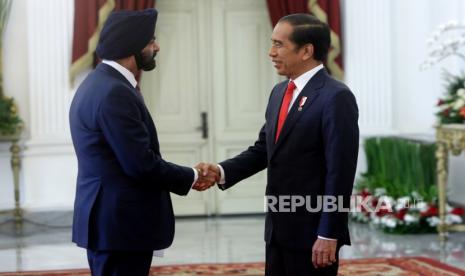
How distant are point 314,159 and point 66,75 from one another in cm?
508

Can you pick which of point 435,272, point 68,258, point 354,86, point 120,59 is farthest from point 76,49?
point 120,59

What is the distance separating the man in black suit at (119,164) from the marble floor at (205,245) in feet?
10.0

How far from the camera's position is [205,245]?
21.5 ft

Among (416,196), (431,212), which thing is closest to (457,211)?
(431,212)

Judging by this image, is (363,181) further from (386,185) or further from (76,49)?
(76,49)

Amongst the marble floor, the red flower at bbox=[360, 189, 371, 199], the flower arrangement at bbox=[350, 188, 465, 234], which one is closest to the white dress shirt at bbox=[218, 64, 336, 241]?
the marble floor

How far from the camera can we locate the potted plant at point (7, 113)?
7.20m

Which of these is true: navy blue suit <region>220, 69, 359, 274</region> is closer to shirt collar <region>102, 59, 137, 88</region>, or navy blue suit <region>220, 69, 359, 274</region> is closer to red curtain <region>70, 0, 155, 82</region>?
shirt collar <region>102, 59, 137, 88</region>

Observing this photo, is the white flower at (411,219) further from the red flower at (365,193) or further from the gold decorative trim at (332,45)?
the gold decorative trim at (332,45)

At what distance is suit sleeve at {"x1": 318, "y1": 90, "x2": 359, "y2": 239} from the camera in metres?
2.72

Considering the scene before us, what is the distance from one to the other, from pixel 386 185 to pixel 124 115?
4.78 meters

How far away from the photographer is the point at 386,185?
711cm

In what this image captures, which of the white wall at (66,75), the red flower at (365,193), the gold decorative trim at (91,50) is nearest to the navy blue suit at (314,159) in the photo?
the red flower at (365,193)

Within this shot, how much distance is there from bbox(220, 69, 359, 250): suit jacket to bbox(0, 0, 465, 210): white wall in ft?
15.0
